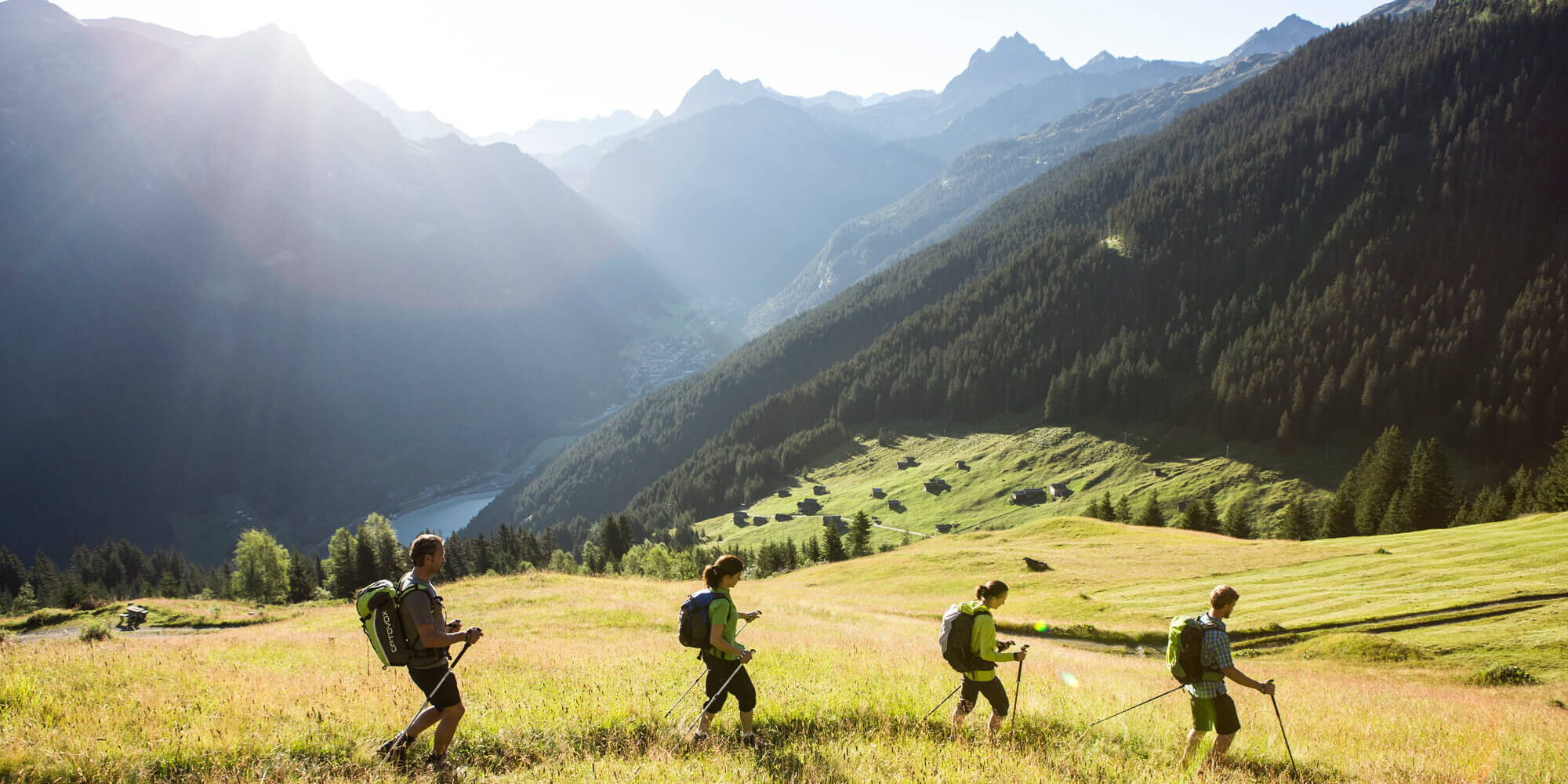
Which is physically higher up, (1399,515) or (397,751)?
(397,751)

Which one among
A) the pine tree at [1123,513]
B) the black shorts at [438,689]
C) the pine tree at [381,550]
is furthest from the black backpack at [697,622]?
the pine tree at [1123,513]

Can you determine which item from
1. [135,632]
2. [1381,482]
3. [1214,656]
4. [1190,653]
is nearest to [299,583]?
[135,632]

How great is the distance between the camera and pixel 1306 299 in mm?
134250

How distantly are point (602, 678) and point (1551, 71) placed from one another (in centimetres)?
26291

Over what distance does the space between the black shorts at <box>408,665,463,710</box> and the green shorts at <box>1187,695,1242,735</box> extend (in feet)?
30.3

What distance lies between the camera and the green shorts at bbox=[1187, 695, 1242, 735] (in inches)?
337

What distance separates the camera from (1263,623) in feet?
99.8

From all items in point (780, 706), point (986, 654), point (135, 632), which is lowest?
point (135, 632)

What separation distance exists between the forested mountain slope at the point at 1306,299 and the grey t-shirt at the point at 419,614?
427 feet

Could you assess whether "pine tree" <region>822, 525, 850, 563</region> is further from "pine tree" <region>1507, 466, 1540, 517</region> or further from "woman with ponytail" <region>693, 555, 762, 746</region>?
"woman with ponytail" <region>693, 555, 762, 746</region>

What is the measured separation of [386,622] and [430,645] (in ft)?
1.74

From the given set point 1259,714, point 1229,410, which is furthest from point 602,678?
point 1229,410

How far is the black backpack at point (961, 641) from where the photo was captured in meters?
8.85

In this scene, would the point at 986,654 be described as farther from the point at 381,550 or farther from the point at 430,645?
the point at 381,550
